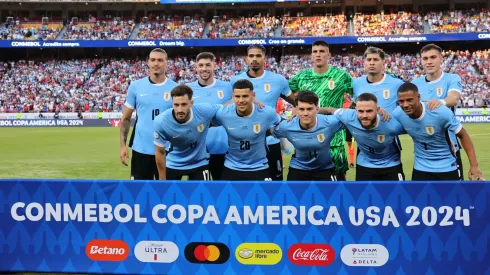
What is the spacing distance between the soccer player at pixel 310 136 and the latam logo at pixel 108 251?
2111mm

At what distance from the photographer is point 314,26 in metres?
43.0

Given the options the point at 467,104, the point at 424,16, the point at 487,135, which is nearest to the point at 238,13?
the point at 424,16

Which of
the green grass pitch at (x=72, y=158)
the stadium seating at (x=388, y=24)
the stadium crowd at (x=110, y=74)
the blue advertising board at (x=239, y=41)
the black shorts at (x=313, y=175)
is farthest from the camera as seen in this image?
the stadium seating at (x=388, y=24)

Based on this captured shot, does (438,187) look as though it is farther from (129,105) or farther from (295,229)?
(129,105)

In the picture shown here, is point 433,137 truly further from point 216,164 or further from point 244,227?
point 216,164

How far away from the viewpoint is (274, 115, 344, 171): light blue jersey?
17.3 ft

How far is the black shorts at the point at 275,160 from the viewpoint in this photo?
625cm

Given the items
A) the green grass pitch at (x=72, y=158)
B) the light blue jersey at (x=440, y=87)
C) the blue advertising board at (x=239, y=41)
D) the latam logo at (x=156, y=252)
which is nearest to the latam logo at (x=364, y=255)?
the latam logo at (x=156, y=252)

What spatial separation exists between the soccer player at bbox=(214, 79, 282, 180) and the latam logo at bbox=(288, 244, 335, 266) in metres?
1.48

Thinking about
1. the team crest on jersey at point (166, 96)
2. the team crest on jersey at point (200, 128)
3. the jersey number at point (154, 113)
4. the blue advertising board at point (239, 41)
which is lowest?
the team crest on jersey at point (200, 128)

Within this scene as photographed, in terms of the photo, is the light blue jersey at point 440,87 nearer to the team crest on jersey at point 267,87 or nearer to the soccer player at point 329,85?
the soccer player at point 329,85

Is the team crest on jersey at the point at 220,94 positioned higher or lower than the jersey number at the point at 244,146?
higher

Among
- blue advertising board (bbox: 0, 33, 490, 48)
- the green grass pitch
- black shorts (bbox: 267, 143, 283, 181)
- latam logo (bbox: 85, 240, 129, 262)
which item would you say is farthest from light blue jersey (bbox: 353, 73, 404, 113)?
blue advertising board (bbox: 0, 33, 490, 48)

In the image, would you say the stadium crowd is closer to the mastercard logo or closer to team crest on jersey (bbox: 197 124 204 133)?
team crest on jersey (bbox: 197 124 204 133)
